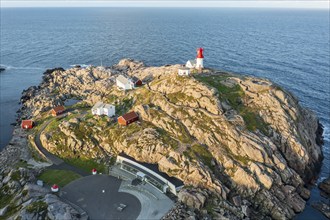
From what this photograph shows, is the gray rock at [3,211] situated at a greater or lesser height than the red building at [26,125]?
lesser

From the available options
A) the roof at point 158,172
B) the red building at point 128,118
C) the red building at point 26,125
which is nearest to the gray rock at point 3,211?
the roof at point 158,172

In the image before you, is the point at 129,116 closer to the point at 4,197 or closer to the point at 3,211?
the point at 4,197

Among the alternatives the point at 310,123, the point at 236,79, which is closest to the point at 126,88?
the point at 236,79

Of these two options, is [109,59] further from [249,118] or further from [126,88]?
[249,118]

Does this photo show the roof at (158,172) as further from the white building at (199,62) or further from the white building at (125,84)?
the white building at (199,62)

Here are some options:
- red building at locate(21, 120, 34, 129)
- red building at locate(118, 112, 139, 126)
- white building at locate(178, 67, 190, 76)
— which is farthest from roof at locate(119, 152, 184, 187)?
red building at locate(21, 120, 34, 129)

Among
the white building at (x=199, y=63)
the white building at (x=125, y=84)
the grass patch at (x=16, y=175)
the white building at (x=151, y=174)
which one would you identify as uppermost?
the white building at (x=199, y=63)
